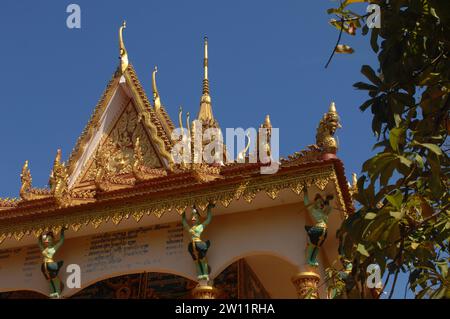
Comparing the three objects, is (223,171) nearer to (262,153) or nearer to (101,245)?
(262,153)

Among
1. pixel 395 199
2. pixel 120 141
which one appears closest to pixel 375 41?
pixel 395 199

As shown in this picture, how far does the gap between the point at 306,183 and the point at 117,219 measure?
3035 mm

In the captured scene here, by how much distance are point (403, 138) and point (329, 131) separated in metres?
6.05

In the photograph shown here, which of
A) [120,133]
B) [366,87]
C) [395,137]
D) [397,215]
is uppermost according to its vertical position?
[120,133]

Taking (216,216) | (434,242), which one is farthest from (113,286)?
(434,242)

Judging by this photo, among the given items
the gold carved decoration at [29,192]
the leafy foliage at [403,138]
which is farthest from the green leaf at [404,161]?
the gold carved decoration at [29,192]

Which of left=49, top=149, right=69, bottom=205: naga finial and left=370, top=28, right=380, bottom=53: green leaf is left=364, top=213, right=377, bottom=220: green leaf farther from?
left=49, top=149, right=69, bottom=205: naga finial

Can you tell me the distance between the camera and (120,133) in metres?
13.3

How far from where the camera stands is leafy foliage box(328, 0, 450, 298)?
10.9 ft

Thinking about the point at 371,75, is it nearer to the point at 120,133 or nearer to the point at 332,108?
the point at 332,108

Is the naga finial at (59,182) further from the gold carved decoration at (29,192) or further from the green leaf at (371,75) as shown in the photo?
the green leaf at (371,75)

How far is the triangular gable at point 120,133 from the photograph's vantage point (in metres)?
12.6

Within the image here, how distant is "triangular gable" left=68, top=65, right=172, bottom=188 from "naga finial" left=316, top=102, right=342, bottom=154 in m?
3.63

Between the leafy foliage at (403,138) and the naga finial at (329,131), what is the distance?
5392 mm
